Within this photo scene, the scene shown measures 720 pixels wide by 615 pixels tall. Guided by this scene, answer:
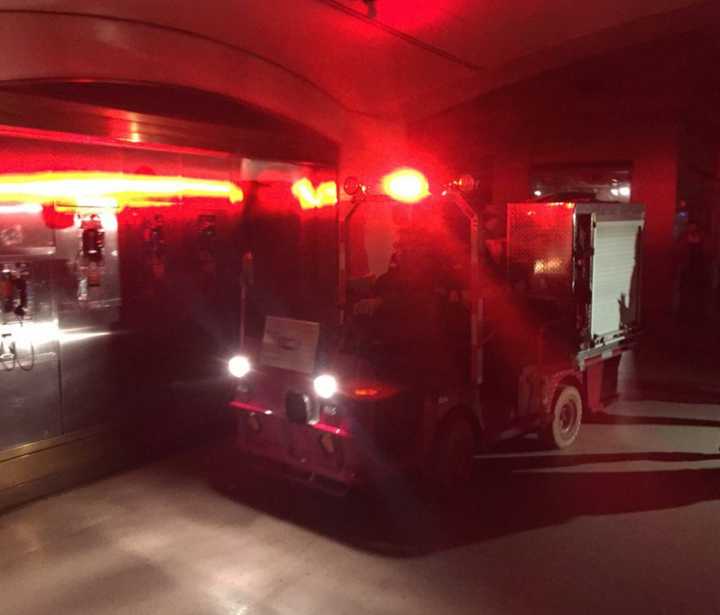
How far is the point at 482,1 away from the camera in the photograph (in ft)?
25.3

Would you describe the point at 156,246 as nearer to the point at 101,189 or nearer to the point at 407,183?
the point at 101,189

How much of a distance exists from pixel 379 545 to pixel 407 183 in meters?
2.84

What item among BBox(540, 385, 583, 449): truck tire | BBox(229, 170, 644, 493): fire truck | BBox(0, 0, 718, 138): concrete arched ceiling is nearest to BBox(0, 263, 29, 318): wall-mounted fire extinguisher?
BBox(0, 0, 718, 138): concrete arched ceiling

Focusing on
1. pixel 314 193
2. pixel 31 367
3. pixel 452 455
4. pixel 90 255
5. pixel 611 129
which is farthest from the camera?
pixel 611 129

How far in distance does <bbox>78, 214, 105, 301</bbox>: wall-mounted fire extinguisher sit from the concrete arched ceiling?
1409mm

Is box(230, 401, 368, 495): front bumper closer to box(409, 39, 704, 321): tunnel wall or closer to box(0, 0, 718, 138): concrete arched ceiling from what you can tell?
box(0, 0, 718, 138): concrete arched ceiling

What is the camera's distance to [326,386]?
548 centimetres

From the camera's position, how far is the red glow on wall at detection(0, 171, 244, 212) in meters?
6.29

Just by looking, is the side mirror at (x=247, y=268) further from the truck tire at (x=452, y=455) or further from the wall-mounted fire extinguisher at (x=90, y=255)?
the truck tire at (x=452, y=455)

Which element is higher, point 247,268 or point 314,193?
point 314,193

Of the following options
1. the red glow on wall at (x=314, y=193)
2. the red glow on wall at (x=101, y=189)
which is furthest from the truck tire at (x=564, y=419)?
the red glow on wall at (x=101, y=189)

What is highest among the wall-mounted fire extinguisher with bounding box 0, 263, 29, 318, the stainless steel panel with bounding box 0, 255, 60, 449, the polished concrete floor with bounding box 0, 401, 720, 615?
the wall-mounted fire extinguisher with bounding box 0, 263, 29, 318

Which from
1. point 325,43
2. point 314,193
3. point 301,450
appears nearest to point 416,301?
point 301,450

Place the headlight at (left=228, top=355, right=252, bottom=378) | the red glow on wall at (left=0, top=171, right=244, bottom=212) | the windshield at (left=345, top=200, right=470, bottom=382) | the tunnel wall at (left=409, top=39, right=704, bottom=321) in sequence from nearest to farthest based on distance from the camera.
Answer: the windshield at (left=345, top=200, right=470, bottom=382) < the headlight at (left=228, top=355, right=252, bottom=378) < the red glow on wall at (left=0, top=171, right=244, bottom=212) < the tunnel wall at (left=409, top=39, right=704, bottom=321)
